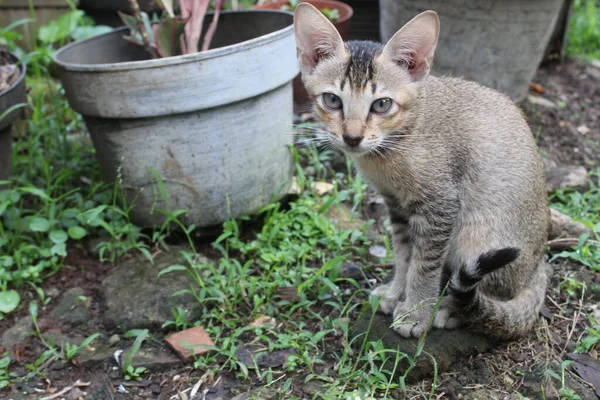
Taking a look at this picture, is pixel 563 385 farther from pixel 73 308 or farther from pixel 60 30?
pixel 60 30

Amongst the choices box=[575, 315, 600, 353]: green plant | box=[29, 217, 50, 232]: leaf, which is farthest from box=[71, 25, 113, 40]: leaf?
box=[575, 315, 600, 353]: green plant

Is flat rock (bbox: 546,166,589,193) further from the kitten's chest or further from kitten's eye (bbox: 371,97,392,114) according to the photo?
kitten's eye (bbox: 371,97,392,114)

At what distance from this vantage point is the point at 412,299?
2678 millimetres

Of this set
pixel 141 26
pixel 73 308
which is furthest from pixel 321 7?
pixel 73 308

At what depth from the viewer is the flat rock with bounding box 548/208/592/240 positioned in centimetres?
341

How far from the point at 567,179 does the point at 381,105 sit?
205cm

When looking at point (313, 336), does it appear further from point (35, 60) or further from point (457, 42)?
point (35, 60)

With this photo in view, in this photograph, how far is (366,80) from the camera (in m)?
2.42

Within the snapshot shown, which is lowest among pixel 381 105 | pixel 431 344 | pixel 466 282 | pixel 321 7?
pixel 431 344

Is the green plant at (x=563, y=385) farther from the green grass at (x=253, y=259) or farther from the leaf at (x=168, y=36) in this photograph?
the leaf at (x=168, y=36)

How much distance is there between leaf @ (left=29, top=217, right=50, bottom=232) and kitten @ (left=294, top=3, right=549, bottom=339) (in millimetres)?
1703

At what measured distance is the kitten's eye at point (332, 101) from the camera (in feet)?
8.15

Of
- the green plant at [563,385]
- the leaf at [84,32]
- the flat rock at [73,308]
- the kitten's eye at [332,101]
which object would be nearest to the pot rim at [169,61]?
the kitten's eye at [332,101]

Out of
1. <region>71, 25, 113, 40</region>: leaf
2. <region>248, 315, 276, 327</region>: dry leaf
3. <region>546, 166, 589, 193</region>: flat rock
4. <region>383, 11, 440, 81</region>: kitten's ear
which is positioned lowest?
<region>248, 315, 276, 327</region>: dry leaf
